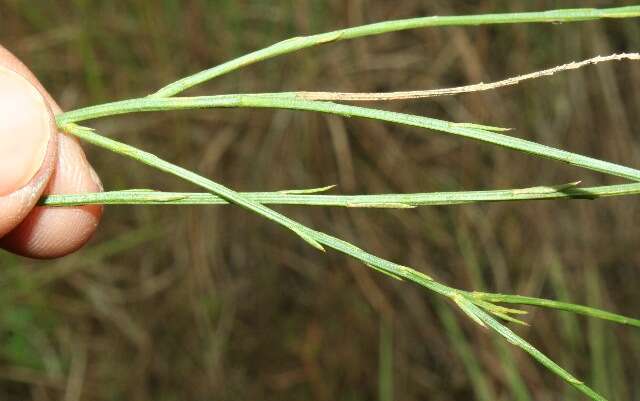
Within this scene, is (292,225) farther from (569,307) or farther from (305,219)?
(305,219)

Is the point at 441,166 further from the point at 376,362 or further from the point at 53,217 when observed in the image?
the point at 53,217

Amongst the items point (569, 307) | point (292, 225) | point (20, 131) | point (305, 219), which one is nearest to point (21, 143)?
point (20, 131)

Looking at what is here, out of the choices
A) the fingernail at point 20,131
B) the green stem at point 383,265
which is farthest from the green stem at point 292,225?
the fingernail at point 20,131

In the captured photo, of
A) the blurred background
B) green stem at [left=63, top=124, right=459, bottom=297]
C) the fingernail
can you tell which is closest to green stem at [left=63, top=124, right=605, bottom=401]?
green stem at [left=63, top=124, right=459, bottom=297]

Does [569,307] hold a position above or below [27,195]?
below

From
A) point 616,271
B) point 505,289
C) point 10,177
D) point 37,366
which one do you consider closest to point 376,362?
point 505,289

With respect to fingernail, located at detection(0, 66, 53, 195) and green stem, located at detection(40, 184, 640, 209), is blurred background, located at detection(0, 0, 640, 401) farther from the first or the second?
green stem, located at detection(40, 184, 640, 209)
